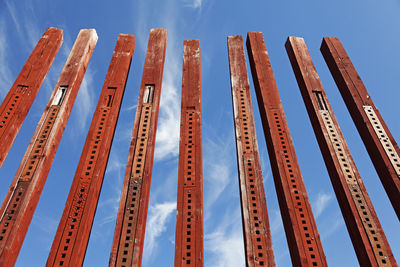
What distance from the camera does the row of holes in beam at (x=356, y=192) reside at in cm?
401

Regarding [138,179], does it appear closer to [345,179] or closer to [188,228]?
[188,228]

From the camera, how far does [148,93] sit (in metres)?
5.98

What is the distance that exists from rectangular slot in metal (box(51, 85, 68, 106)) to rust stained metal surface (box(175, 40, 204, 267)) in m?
2.21

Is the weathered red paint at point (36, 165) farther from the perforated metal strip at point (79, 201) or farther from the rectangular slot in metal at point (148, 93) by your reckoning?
the rectangular slot in metal at point (148, 93)

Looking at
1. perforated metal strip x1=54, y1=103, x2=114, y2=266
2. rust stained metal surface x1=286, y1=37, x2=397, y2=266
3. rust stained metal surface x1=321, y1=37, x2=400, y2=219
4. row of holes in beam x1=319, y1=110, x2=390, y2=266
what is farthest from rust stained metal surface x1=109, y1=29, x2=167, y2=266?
rust stained metal surface x1=321, y1=37, x2=400, y2=219

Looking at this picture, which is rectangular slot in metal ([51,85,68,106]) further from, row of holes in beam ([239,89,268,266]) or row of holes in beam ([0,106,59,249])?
row of holes in beam ([239,89,268,266])

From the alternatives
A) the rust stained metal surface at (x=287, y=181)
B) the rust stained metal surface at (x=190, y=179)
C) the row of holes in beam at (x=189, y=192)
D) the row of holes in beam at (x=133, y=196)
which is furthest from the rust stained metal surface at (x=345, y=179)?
the row of holes in beam at (x=133, y=196)

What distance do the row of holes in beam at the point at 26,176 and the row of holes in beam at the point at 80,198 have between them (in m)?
0.70

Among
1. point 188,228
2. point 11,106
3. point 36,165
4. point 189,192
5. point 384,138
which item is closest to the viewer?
point 188,228

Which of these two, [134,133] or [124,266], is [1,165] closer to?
[134,133]

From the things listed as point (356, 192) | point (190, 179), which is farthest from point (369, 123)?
point (190, 179)

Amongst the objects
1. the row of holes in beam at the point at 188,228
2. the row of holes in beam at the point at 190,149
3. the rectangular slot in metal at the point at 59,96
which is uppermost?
the rectangular slot in metal at the point at 59,96

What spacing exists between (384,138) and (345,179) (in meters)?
1.23

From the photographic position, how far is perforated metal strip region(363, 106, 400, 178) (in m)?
4.95
